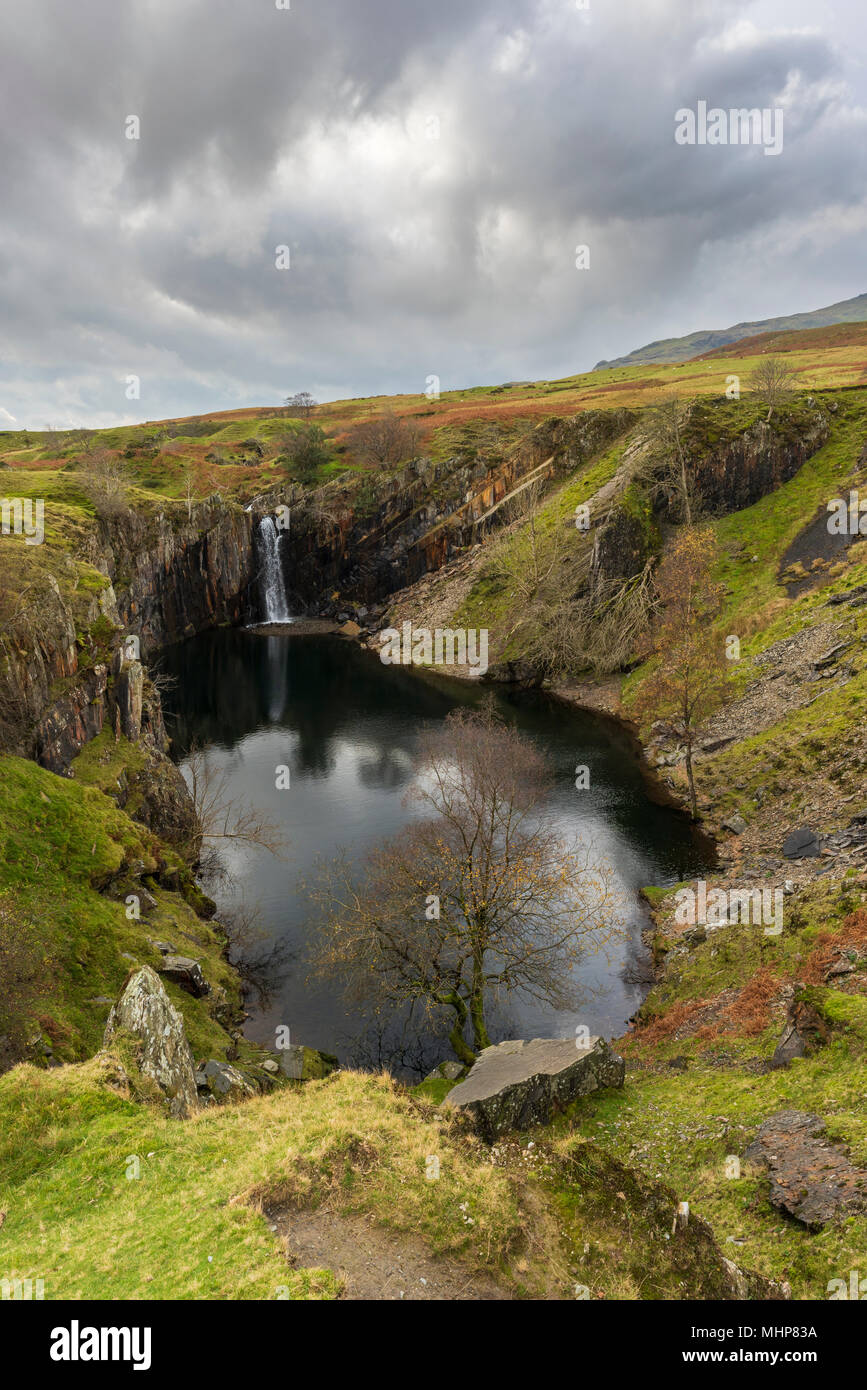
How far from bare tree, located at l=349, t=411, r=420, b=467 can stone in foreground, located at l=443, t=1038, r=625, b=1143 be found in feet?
319

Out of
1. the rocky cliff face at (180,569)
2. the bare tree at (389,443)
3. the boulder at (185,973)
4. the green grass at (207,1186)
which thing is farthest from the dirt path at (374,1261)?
the bare tree at (389,443)

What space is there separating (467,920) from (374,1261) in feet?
49.2

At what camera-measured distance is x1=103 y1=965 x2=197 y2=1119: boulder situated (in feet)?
56.5

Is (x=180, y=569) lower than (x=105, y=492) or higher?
lower

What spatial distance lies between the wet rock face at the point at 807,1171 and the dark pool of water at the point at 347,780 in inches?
501

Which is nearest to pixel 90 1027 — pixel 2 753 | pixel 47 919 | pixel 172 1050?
pixel 172 1050

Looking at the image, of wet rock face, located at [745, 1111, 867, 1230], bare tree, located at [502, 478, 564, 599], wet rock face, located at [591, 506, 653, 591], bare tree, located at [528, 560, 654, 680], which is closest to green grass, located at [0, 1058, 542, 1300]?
wet rock face, located at [745, 1111, 867, 1230]

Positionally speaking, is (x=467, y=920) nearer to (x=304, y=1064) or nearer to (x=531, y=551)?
(x=304, y=1064)

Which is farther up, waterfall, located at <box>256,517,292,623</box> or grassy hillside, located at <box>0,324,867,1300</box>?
waterfall, located at <box>256,517,292,623</box>

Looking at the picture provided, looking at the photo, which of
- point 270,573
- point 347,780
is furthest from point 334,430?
point 347,780

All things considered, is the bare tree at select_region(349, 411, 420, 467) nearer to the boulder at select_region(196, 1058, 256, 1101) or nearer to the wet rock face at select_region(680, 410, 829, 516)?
the wet rock face at select_region(680, 410, 829, 516)

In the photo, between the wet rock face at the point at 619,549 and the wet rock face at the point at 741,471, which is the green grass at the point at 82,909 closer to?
the wet rock face at the point at 619,549

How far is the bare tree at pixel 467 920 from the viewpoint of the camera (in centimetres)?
2502

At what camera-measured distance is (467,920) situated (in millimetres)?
25922
